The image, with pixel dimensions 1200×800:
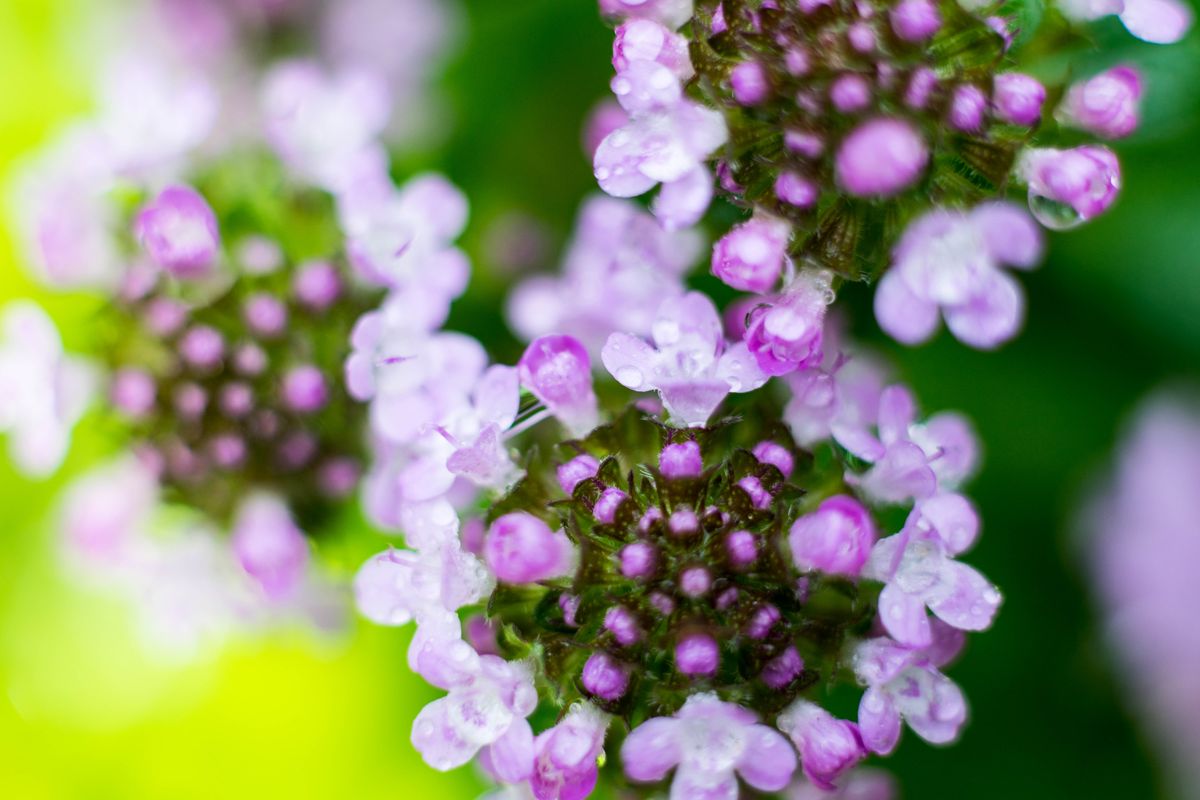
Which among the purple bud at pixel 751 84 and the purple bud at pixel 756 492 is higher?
the purple bud at pixel 751 84

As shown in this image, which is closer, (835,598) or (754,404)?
(835,598)

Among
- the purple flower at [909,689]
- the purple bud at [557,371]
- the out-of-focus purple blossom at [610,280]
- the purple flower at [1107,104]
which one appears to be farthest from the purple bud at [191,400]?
the purple flower at [1107,104]

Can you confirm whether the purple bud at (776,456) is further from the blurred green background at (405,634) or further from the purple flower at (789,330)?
the blurred green background at (405,634)

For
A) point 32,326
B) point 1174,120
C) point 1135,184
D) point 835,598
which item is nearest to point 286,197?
point 32,326

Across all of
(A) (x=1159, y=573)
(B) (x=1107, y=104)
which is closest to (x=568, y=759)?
(B) (x=1107, y=104)

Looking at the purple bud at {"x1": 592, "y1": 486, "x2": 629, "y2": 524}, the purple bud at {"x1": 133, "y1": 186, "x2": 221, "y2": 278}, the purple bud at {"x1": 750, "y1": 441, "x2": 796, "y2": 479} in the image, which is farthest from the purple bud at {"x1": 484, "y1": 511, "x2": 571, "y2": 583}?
the purple bud at {"x1": 133, "y1": 186, "x2": 221, "y2": 278}

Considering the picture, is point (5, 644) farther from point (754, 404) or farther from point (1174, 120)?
point (1174, 120)
